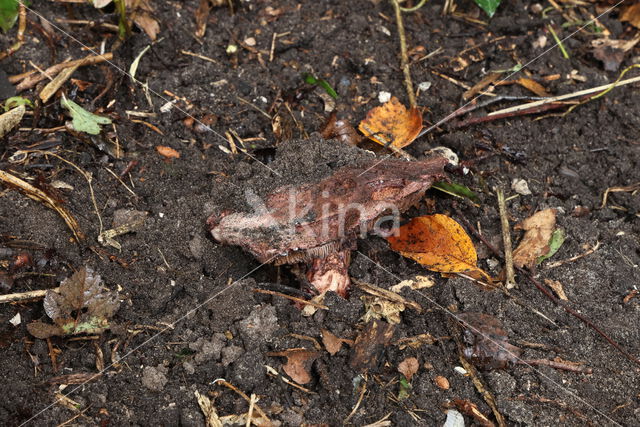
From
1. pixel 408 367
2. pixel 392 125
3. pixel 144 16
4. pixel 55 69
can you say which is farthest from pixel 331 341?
pixel 144 16

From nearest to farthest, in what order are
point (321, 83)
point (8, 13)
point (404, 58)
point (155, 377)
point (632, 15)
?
point (155, 377) → point (8, 13) → point (321, 83) → point (404, 58) → point (632, 15)

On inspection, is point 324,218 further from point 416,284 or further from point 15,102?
point 15,102

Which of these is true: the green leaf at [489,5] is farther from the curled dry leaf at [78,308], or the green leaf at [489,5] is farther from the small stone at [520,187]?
the curled dry leaf at [78,308]

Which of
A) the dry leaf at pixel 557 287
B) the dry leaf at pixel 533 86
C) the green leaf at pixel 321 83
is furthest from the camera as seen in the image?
the dry leaf at pixel 533 86

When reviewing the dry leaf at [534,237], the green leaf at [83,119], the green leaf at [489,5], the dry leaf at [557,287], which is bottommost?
the dry leaf at [557,287]

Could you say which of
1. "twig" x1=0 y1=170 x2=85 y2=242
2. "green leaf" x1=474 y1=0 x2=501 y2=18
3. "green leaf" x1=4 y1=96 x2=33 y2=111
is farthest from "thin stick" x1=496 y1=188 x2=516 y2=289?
"green leaf" x1=4 y1=96 x2=33 y2=111

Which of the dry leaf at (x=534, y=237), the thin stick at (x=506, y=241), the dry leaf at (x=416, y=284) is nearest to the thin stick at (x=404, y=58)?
the thin stick at (x=506, y=241)

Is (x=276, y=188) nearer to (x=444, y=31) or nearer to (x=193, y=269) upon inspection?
(x=193, y=269)
